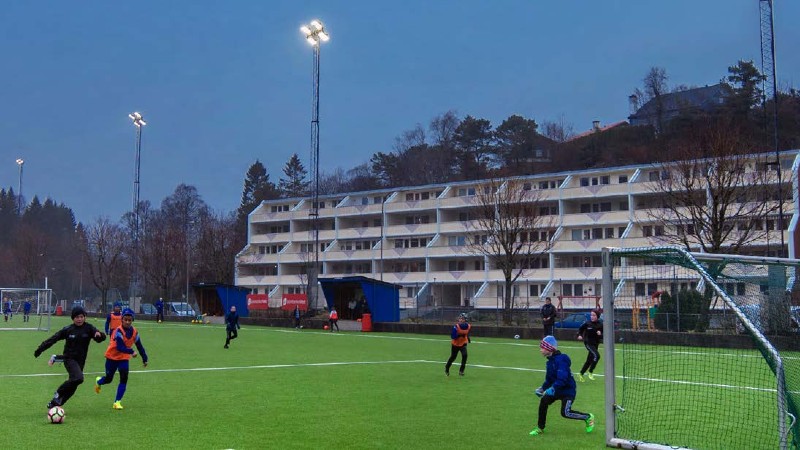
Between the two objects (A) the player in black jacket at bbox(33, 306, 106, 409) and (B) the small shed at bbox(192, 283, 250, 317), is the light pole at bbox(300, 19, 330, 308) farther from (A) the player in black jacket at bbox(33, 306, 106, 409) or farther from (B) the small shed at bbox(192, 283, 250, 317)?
(A) the player in black jacket at bbox(33, 306, 106, 409)

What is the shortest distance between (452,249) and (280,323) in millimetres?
28230

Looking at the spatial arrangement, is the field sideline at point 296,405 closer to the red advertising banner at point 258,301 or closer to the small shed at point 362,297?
the small shed at point 362,297

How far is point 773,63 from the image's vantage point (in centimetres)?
4559

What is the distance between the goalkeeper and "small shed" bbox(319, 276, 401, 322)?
3568 cm

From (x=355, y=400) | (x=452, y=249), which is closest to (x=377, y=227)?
(x=452, y=249)

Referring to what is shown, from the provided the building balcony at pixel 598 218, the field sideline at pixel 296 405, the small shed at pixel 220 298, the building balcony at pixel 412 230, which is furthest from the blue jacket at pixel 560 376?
the building balcony at pixel 412 230

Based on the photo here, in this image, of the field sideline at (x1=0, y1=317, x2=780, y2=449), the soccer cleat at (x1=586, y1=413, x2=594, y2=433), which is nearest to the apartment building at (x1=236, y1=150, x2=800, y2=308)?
the field sideline at (x1=0, y1=317, x2=780, y2=449)

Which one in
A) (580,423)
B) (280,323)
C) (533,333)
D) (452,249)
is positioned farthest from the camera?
(452,249)

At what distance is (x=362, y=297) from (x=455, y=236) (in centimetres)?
3288

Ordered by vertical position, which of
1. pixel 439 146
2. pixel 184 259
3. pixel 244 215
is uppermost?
pixel 439 146

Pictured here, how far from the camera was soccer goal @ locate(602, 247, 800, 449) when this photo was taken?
10250mm

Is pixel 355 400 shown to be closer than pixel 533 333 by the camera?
Yes

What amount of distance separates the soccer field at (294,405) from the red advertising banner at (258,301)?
3410cm

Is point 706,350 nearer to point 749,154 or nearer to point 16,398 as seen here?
point 16,398
